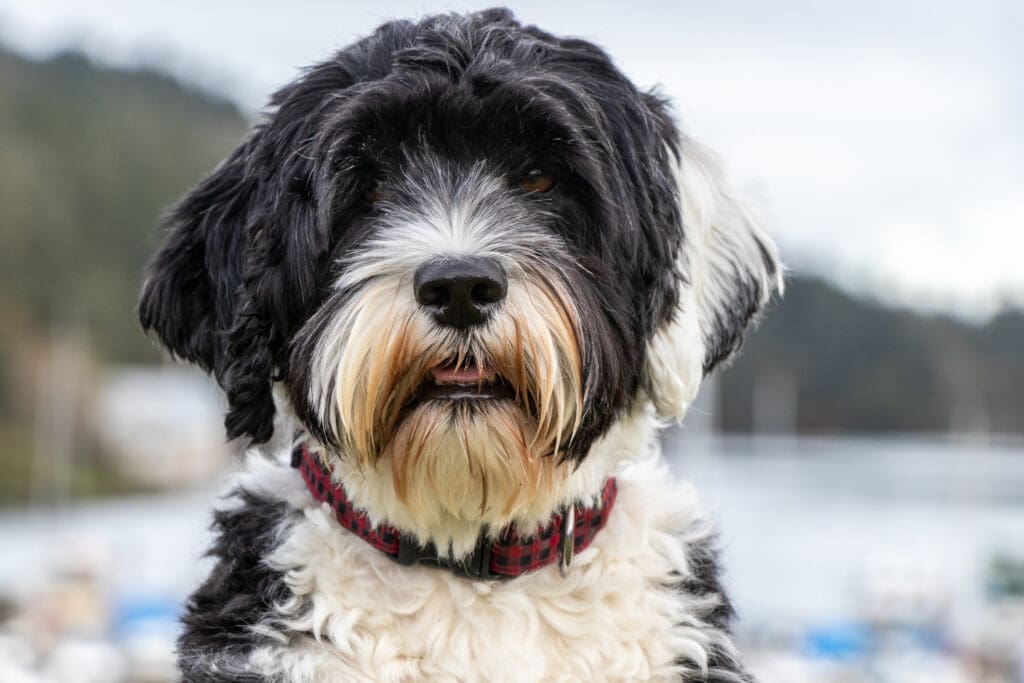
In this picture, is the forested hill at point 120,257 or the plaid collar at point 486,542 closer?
the plaid collar at point 486,542

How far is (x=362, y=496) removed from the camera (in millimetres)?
3191

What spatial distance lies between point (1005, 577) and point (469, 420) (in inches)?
1268

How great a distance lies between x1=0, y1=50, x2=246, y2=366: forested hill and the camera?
7756cm

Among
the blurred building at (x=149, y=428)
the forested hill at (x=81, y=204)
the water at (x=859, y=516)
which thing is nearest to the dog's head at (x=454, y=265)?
the water at (x=859, y=516)

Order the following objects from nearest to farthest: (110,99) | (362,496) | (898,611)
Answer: (362,496), (898,611), (110,99)

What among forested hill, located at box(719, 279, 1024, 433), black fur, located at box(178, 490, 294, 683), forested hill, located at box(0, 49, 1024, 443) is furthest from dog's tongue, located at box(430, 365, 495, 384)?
forested hill, located at box(0, 49, 1024, 443)

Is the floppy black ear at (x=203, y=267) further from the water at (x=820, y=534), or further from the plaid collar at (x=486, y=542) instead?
the water at (x=820, y=534)

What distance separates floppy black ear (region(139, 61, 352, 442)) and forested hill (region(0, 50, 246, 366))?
7576cm

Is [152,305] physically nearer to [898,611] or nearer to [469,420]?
[469,420]

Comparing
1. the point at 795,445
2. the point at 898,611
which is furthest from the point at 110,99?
the point at 898,611

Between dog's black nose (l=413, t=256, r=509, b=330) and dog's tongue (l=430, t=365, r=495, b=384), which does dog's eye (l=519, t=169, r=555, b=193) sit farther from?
dog's tongue (l=430, t=365, r=495, b=384)

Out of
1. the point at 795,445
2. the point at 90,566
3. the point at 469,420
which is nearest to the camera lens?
the point at 469,420

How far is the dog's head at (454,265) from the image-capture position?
294 cm

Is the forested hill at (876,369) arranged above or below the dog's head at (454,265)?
below
